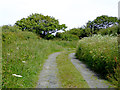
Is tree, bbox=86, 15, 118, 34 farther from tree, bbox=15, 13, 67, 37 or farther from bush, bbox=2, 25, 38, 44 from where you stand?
bush, bbox=2, 25, 38, 44

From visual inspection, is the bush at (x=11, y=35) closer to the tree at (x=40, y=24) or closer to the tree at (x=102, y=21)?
the tree at (x=40, y=24)

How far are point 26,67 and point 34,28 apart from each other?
90.9ft

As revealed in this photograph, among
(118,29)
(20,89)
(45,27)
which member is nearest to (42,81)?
(20,89)

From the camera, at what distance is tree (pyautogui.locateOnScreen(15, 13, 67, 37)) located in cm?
3322

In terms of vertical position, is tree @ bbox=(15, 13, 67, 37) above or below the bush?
above

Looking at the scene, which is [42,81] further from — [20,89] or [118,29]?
[118,29]

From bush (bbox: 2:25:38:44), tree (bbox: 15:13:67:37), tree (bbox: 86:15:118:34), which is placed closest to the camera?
bush (bbox: 2:25:38:44)

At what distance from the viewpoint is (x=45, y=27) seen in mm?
33312

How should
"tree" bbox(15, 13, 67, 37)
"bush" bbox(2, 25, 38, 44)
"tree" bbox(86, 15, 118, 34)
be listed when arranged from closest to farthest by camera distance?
1. "bush" bbox(2, 25, 38, 44)
2. "tree" bbox(15, 13, 67, 37)
3. "tree" bbox(86, 15, 118, 34)

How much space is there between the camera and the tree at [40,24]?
3322 centimetres

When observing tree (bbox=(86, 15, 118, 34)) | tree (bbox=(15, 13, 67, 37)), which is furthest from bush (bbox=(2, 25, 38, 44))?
tree (bbox=(86, 15, 118, 34))

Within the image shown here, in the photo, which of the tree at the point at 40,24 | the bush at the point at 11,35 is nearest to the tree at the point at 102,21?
the tree at the point at 40,24

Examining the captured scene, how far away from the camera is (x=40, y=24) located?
110 ft

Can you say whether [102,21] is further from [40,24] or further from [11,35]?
[11,35]
